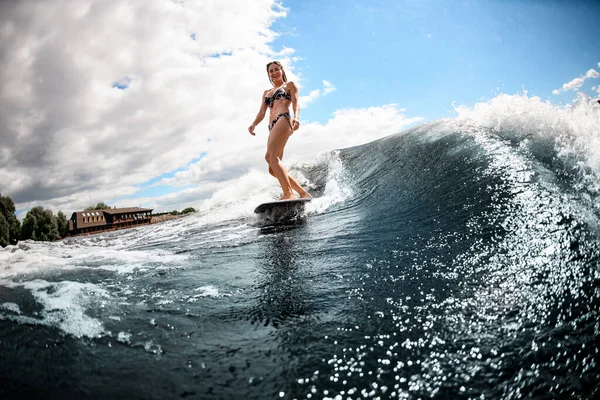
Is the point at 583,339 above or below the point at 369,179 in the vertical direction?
below

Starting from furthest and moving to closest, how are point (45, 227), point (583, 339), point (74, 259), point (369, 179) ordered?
point (45, 227) < point (369, 179) < point (74, 259) < point (583, 339)

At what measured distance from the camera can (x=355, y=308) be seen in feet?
4.52

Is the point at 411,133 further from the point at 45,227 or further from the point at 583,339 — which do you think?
the point at 45,227

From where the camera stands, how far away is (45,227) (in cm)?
3241

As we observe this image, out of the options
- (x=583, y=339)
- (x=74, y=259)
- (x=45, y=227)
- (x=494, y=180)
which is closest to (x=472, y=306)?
(x=583, y=339)

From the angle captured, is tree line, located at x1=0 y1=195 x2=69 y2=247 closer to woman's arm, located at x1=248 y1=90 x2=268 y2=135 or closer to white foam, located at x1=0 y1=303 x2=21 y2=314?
woman's arm, located at x1=248 y1=90 x2=268 y2=135

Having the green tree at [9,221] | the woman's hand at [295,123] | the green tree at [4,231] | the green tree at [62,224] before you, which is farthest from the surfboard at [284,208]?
the green tree at [62,224]

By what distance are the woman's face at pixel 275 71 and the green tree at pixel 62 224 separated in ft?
136

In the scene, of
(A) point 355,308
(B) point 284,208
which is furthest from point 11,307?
(B) point 284,208

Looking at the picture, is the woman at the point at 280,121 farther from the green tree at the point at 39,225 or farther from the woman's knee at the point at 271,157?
the green tree at the point at 39,225

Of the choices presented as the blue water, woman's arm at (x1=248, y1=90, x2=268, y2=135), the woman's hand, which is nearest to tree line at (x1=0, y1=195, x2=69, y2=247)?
woman's arm at (x1=248, y1=90, x2=268, y2=135)

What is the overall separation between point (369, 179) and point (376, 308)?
13.4 ft

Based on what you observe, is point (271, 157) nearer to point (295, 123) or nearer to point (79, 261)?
point (295, 123)

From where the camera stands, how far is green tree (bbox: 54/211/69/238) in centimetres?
3581
